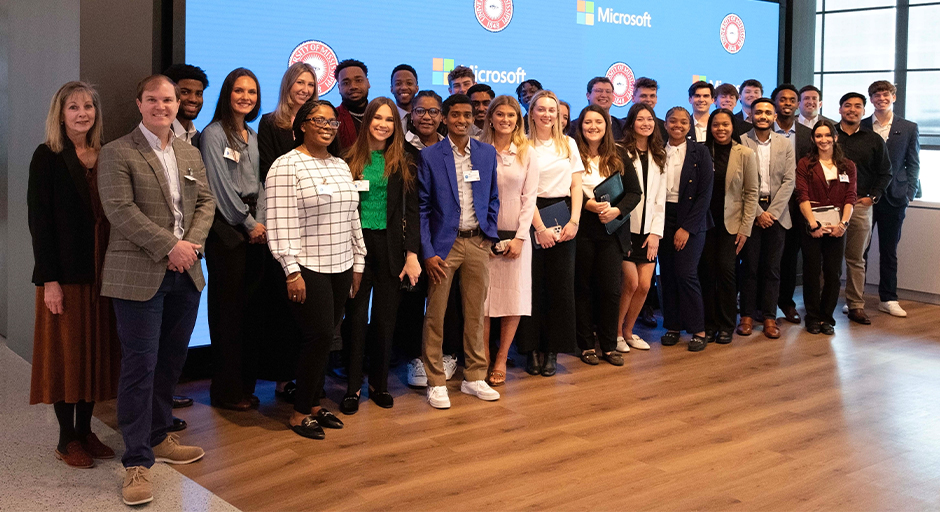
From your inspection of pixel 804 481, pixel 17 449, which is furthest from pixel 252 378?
pixel 804 481

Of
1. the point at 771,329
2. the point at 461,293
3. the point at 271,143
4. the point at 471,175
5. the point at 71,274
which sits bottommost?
the point at 771,329

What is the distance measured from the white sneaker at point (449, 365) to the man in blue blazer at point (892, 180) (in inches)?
162

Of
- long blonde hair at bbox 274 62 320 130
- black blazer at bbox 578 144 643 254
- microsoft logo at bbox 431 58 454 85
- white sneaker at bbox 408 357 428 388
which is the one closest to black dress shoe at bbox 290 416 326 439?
white sneaker at bbox 408 357 428 388

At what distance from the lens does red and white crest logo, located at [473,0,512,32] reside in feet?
20.2

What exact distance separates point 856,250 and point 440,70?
12.0 ft

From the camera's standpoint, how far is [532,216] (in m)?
4.85

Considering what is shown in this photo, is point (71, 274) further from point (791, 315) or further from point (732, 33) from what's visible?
point (732, 33)

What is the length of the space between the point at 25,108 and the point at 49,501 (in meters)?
2.64

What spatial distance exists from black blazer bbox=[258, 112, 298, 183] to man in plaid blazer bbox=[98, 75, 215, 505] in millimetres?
842

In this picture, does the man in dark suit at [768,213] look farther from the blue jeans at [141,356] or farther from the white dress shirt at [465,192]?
the blue jeans at [141,356]

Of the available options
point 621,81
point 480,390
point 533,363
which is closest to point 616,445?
point 480,390

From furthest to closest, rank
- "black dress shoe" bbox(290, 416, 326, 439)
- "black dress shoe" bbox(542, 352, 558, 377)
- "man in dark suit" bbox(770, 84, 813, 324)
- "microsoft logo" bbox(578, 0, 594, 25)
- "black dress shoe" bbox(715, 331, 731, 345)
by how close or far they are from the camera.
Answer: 1. "microsoft logo" bbox(578, 0, 594, 25)
2. "man in dark suit" bbox(770, 84, 813, 324)
3. "black dress shoe" bbox(715, 331, 731, 345)
4. "black dress shoe" bbox(542, 352, 558, 377)
5. "black dress shoe" bbox(290, 416, 326, 439)

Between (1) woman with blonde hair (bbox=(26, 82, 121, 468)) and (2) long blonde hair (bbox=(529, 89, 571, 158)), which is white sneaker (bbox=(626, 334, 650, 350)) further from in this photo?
(1) woman with blonde hair (bbox=(26, 82, 121, 468))

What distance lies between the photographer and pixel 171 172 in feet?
11.3
